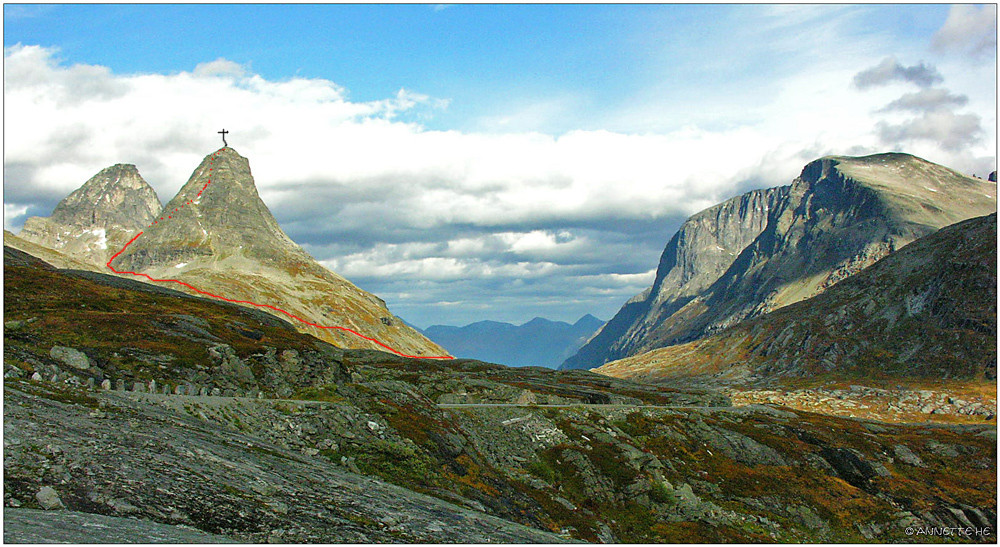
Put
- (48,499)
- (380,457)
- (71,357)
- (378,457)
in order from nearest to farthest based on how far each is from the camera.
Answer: (48,499), (378,457), (380,457), (71,357)

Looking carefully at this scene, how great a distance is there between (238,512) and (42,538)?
21.7 ft

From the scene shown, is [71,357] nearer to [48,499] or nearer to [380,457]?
[380,457]

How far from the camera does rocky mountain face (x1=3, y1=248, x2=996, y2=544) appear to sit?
22672 millimetres

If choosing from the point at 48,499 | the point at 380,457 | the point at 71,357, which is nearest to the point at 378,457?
the point at 380,457

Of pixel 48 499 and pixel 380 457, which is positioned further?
pixel 380 457

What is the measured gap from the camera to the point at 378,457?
126ft

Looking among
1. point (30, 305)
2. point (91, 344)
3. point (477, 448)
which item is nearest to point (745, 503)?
point (477, 448)

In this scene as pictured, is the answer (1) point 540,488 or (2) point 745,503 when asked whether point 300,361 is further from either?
(2) point 745,503

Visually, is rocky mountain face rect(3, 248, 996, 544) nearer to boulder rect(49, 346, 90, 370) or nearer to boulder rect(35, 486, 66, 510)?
boulder rect(35, 486, 66, 510)

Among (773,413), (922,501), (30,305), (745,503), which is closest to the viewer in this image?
(745,503)

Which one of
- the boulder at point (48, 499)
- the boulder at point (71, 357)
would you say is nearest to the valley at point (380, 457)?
the boulder at point (48, 499)

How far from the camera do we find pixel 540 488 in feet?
157

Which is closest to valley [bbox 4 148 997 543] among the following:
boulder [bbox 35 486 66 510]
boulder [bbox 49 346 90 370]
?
boulder [bbox 35 486 66 510]

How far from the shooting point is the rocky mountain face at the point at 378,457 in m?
22.7
